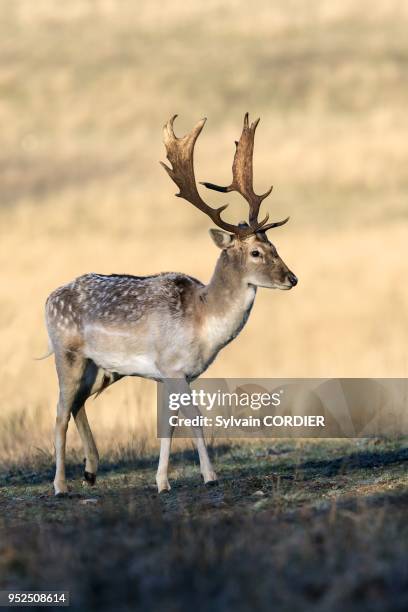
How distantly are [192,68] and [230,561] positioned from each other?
2191 inches

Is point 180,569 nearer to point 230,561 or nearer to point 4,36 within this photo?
point 230,561

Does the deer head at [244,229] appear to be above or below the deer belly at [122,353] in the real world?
above

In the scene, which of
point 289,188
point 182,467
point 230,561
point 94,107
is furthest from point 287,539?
point 94,107

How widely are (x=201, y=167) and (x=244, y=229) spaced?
3344 centimetres

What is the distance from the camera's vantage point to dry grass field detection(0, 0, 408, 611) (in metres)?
21.9

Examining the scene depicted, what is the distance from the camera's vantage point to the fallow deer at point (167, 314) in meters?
12.8

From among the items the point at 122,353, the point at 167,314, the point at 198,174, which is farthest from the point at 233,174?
the point at 198,174

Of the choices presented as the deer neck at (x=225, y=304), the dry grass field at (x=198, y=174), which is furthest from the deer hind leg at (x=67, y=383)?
the deer neck at (x=225, y=304)

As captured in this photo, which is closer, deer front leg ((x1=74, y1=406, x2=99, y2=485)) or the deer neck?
the deer neck

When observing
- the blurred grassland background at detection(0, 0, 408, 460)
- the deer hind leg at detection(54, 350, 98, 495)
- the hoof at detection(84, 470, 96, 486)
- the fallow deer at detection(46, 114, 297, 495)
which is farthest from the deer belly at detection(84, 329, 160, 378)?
the blurred grassland background at detection(0, 0, 408, 460)

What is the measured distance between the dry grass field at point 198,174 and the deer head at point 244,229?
1.78 meters

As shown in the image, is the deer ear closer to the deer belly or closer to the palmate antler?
the palmate antler

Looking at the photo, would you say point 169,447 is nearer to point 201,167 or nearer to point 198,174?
point 198,174

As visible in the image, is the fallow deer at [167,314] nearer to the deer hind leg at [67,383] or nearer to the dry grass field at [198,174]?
the deer hind leg at [67,383]
